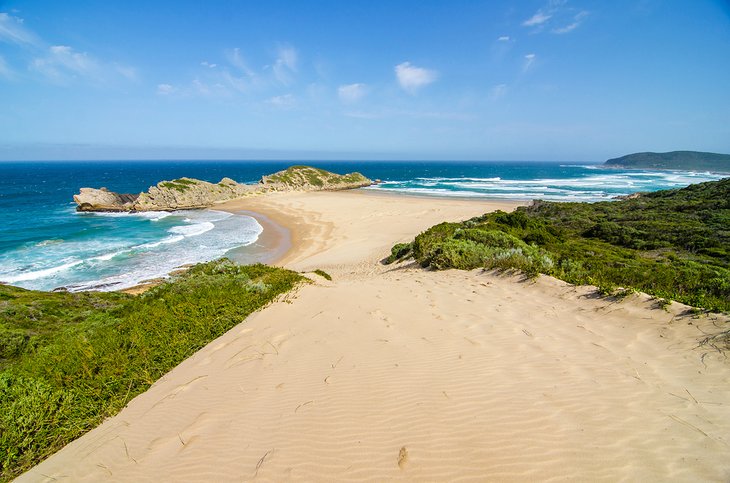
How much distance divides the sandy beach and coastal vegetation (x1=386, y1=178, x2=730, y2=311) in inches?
82.6

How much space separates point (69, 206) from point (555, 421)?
66.0m

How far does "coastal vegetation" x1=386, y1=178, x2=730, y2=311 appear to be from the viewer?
7.96 meters

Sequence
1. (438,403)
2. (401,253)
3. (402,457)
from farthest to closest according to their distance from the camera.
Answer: (401,253), (438,403), (402,457)

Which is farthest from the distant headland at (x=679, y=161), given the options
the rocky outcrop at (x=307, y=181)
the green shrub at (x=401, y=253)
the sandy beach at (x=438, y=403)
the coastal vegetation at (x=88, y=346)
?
the coastal vegetation at (x=88, y=346)

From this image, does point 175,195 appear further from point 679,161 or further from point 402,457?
→ point 679,161

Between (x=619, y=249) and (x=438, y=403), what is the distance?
1416 centimetres

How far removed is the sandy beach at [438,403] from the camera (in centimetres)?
290

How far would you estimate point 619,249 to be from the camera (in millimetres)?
13664

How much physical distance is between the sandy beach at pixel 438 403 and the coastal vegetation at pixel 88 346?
15.7 inches

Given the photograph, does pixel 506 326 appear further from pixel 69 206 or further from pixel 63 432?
pixel 69 206

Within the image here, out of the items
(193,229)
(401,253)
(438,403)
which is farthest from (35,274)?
(438,403)

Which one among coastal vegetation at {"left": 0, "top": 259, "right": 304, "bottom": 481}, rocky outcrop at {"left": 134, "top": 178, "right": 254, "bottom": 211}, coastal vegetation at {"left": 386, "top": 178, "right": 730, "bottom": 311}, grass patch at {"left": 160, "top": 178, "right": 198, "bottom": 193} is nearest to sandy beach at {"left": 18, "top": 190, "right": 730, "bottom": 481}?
coastal vegetation at {"left": 0, "top": 259, "right": 304, "bottom": 481}

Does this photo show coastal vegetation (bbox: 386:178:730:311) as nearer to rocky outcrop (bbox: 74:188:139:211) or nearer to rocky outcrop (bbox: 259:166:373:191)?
rocky outcrop (bbox: 74:188:139:211)

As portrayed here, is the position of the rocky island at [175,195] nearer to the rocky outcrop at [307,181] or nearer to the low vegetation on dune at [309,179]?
the rocky outcrop at [307,181]
